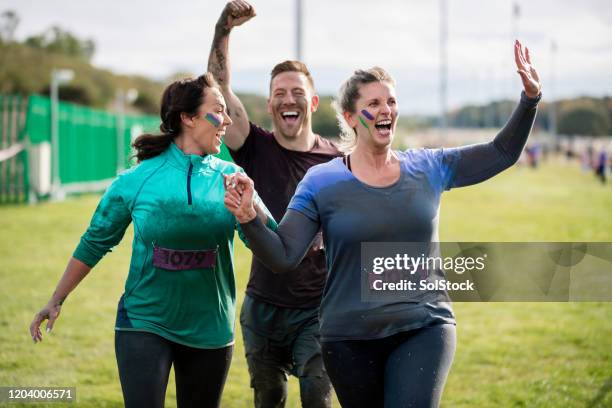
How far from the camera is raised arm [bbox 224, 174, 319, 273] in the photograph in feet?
12.1

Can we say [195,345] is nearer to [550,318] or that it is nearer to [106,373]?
[106,373]

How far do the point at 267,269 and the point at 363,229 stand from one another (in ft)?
5.17

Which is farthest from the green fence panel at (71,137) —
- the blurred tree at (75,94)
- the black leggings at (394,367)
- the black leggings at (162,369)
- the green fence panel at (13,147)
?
the blurred tree at (75,94)

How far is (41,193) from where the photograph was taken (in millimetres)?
24266

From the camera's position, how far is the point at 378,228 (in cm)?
378

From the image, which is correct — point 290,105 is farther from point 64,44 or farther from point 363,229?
point 64,44

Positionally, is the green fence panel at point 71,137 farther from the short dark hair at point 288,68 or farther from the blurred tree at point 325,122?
the blurred tree at point 325,122

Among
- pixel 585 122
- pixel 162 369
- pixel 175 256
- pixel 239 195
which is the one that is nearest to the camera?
pixel 239 195

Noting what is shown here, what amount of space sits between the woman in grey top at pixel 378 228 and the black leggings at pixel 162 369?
71cm

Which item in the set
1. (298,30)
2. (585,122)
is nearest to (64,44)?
(585,122)

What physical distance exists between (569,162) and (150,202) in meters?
84.3

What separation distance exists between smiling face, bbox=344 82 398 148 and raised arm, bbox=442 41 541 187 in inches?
13.1

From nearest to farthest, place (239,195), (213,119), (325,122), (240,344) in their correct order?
(239,195), (213,119), (240,344), (325,122)

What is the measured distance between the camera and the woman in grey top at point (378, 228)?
3.74 metres
